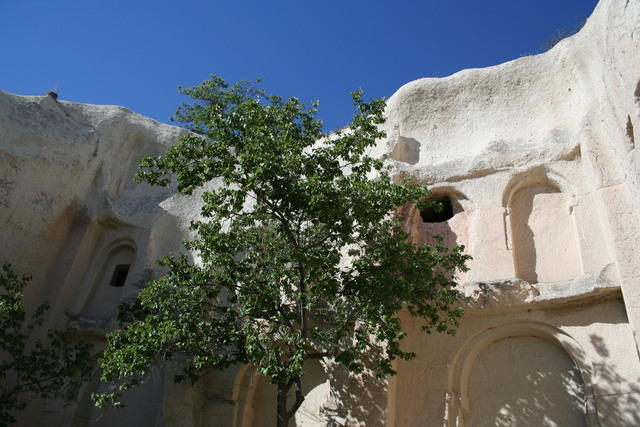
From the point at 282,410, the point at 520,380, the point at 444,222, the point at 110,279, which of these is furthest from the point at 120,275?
the point at 520,380

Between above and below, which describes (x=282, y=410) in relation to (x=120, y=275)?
below

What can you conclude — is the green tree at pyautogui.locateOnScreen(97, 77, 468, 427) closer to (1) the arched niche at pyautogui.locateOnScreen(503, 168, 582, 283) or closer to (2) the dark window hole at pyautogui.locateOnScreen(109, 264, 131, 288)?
(1) the arched niche at pyautogui.locateOnScreen(503, 168, 582, 283)

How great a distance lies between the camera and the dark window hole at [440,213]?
11273mm

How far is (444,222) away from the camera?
35.6 feet

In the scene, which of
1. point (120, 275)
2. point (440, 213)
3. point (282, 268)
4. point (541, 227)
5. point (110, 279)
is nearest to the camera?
point (282, 268)

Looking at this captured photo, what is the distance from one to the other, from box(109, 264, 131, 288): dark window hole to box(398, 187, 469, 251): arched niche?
733 centimetres

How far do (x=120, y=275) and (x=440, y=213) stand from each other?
8.09 m

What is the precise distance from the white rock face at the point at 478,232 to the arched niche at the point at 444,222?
44mm

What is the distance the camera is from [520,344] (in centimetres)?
883

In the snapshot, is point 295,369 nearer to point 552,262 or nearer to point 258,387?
point 258,387

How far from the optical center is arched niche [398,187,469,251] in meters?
10.6

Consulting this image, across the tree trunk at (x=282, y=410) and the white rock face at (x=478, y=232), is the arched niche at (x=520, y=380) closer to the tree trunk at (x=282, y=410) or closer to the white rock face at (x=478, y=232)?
the white rock face at (x=478, y=232)

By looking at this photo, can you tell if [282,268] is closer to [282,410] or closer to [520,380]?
[282,410]

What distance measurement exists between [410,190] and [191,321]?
3572 millimetres
